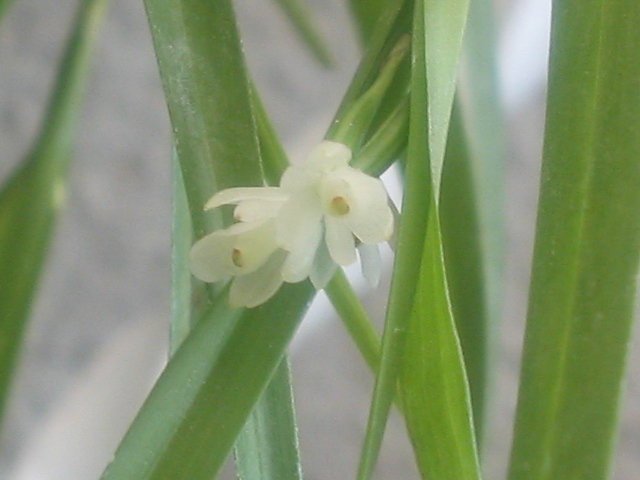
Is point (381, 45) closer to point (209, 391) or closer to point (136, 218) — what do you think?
point (209, 391)

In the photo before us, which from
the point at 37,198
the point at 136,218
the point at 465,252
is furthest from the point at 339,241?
the point at 136,218

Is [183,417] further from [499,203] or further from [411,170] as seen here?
[499,203]

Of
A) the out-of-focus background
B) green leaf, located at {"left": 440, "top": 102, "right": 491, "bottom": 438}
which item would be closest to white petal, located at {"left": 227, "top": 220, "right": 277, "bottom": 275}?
green leaf, located at {"left": 440, "top": 102, "right": 491, "bottom": 438}

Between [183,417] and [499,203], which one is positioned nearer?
[183,417]

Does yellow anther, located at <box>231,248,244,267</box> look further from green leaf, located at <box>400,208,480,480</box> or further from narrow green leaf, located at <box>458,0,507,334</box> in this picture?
narrow green leaf, located at <box>458,0,507,334</box>

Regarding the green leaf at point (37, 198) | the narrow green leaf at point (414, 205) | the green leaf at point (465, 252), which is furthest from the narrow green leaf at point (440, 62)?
the green leaf at point (37, 198)

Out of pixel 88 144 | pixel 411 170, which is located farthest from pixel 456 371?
pixel 88 144
